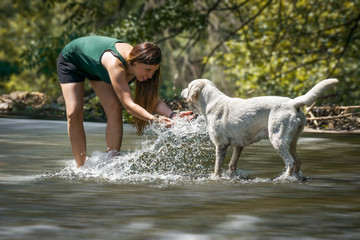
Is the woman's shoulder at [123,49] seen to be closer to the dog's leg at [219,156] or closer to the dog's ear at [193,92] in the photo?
the dog's ear at [193,92]

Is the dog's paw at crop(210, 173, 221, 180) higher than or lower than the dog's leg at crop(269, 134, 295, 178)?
lower

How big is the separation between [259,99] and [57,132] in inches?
232

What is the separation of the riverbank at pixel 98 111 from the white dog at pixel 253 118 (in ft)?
17.1

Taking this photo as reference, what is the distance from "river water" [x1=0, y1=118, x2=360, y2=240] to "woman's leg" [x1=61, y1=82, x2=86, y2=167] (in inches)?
6.7

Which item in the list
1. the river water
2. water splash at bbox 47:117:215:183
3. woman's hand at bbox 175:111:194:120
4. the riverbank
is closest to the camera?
the river water

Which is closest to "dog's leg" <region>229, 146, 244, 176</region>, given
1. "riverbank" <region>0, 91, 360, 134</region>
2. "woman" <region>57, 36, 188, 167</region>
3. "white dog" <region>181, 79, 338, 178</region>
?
"white dog" <region>181, 79, 338, 178</region>

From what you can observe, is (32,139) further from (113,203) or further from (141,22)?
(141,22)

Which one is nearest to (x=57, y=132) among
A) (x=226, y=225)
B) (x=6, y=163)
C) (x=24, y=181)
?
(x=6, y=163)

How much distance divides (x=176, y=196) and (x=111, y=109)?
2.07 meters

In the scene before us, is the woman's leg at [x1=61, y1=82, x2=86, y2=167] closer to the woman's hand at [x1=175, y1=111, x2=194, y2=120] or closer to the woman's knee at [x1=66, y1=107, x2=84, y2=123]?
the woman's knee at [x1=66, y1=107, x2=84, y2=123]

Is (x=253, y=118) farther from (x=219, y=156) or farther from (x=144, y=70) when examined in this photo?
(x=144, y=70)

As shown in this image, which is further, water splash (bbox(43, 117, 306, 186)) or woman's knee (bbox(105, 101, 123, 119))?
woman's knee (bbox(105, 101, 123, 119))

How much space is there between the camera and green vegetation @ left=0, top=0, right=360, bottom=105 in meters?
16.1

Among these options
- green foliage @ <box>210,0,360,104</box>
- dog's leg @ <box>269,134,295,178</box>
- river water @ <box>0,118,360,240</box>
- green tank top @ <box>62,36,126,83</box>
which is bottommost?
river water @ <box>0,118,360,240</box>
